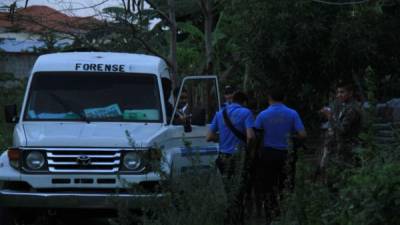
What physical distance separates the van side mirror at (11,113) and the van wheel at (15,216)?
1298 mm

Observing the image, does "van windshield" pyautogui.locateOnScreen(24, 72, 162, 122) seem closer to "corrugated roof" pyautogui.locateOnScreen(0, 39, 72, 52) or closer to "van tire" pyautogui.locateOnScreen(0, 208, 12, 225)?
"van tire" pyautogui.locateOnScreen(0, 208, 12, 225)

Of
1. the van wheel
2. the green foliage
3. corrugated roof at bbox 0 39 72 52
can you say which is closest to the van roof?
the van wheel

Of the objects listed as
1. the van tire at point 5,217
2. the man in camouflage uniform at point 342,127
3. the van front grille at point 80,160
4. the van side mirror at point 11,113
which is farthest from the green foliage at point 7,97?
the man in camouflage uniform at point 342,127

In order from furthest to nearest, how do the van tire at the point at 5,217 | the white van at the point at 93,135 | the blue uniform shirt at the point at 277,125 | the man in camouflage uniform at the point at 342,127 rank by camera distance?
the van tire at the point at 5,217
the blue uniform shirt at the point at 277,125
the white van at the point at 93,135
the man in camouflage uniform at the point at 342,127

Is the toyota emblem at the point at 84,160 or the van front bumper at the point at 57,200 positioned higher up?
the toyota emblem at the point at 84,160

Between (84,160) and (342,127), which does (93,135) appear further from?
(342,127)

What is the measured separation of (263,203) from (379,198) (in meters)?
4.09

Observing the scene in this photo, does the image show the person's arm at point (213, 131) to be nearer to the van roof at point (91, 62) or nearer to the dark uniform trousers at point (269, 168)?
the dark uniform trousers at point (269, 168)

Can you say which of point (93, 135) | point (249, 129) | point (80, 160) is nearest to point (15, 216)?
point (80, 160)

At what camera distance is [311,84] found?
45.3 feet

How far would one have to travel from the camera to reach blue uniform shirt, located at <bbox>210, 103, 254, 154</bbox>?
10.2 m

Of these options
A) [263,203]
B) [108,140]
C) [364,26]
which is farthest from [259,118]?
[364,26]

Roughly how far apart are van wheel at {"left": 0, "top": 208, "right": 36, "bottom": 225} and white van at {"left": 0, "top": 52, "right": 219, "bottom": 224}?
0.01 metres

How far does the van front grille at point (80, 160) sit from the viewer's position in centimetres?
976
